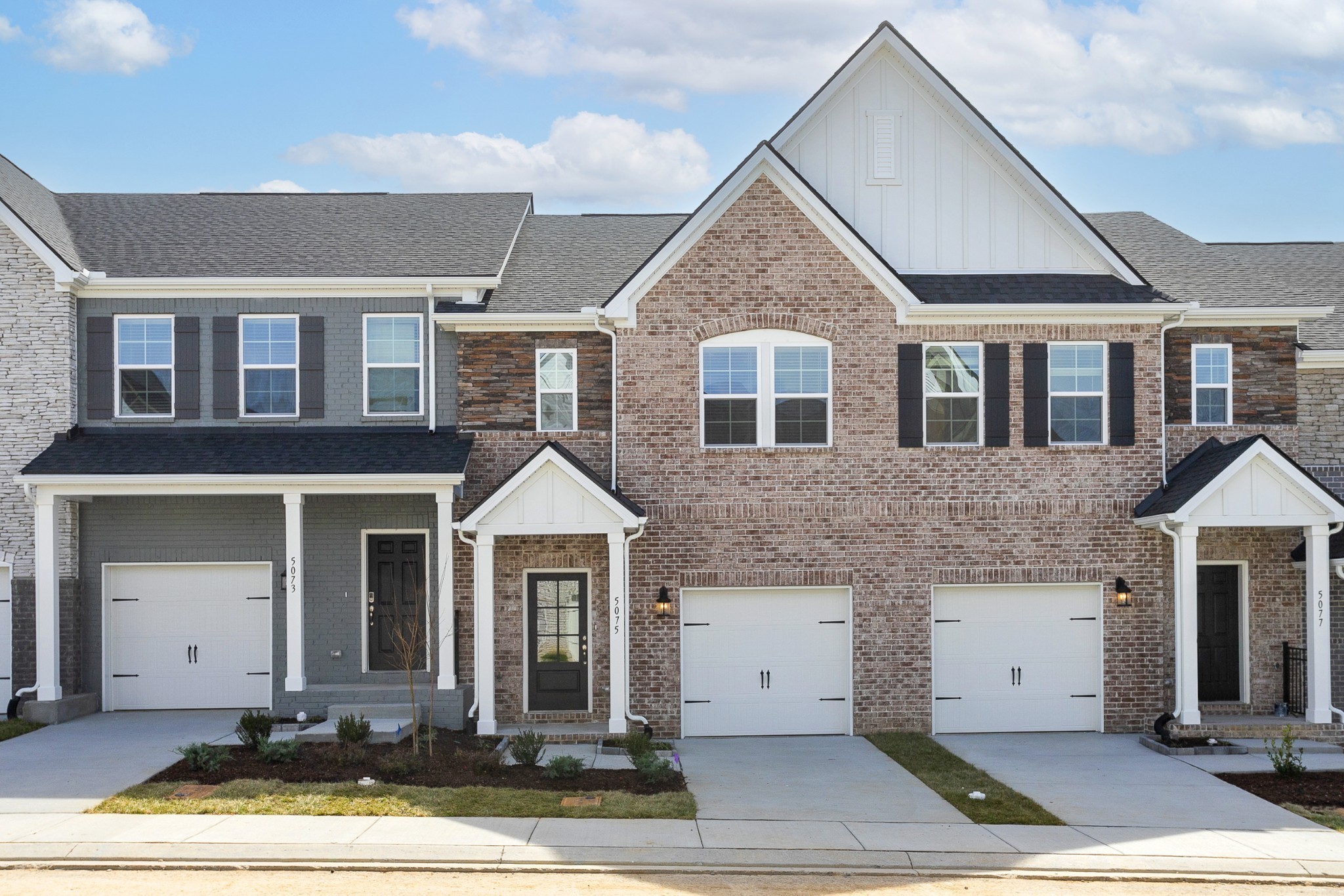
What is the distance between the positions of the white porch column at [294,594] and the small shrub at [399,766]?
11.6 feet

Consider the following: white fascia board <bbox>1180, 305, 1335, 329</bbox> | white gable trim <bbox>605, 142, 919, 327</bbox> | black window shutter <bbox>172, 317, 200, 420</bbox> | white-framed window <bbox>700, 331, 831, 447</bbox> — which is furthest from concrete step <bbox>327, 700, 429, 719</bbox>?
white fascia board <bbox>1180, 305, 1335, 329</bbox>

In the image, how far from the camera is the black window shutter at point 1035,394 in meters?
17.9

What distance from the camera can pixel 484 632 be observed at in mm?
16828

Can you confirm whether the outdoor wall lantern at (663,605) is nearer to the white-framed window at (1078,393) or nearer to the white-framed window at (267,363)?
the white-framed window at (1078,393)

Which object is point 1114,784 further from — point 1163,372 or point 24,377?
point 24,377

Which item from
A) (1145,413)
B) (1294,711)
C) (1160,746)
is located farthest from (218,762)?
(1294,711)

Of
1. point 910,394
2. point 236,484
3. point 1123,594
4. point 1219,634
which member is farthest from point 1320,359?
point 236,484

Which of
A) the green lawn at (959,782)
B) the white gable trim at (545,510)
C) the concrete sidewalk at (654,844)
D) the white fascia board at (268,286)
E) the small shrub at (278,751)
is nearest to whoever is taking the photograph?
the concrete sidewalk at (654,844)

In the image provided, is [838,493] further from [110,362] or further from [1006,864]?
[110,362]

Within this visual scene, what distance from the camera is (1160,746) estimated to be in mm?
16422

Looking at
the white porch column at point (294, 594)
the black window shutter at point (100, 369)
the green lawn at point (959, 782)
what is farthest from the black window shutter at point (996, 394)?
the black window shutter at point (100, 369)

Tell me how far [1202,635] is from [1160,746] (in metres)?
2.92

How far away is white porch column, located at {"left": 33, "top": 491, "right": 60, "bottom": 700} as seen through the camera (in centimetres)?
1717

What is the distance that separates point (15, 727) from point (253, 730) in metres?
4.11
